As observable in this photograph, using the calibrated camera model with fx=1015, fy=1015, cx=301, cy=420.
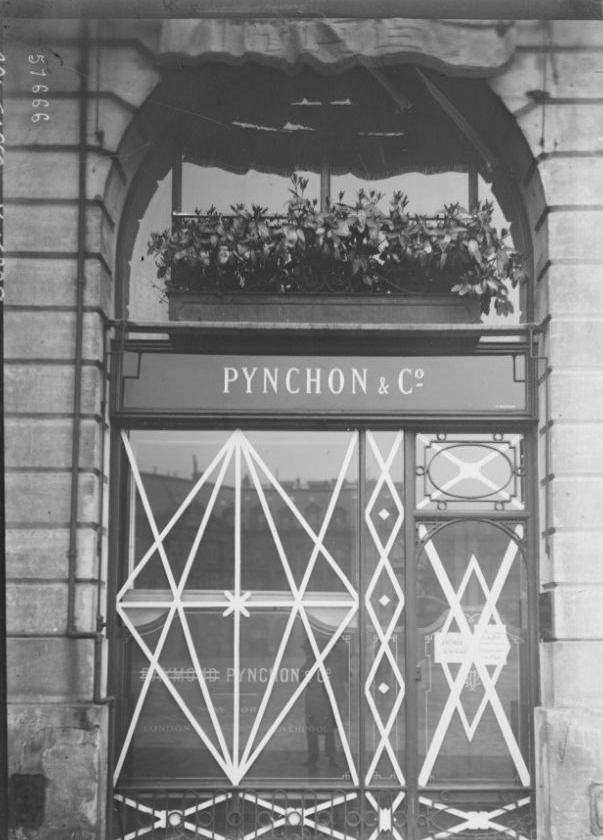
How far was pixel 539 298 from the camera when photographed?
29.9ft

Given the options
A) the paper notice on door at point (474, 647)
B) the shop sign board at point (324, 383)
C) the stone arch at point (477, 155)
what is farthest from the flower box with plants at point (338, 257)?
the paper notice on door at point (474, 647)

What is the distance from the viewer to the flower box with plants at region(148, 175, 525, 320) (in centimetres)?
912

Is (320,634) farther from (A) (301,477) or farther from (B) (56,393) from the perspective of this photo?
(B) (56,393)

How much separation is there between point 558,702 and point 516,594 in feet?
3.42

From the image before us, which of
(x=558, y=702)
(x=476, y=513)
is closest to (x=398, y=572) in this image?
(x=476, y=513)

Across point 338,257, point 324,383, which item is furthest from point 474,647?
point 338,257

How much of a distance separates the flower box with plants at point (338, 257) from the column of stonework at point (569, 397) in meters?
0.55

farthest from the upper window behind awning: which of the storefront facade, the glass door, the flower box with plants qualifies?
the glass door

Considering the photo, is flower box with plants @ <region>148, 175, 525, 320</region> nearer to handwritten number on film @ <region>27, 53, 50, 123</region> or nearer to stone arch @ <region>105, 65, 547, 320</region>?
stone arch @ <region>105, 65, 547, 320</region>

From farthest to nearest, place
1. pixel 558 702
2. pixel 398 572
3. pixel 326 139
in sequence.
→ pixel 326 139 < pixel 398 572 < pixel 558 702

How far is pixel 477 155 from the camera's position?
9617mm

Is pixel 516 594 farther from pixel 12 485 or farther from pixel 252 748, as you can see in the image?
pixel 12 485

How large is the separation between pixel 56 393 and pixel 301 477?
7.47 feet

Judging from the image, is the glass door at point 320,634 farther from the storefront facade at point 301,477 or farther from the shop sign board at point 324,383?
the shop sign board at point 324,383
